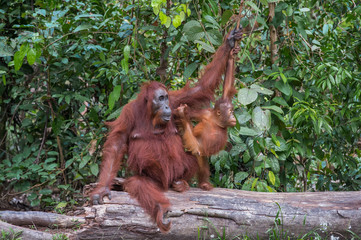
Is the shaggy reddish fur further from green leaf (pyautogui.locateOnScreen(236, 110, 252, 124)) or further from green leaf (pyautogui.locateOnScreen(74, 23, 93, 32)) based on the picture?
green leaf (pyautogui.locateOnScreen(74, 23, 93, 32))

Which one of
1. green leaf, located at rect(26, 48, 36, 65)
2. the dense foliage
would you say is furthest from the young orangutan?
green leaf, located at rect(26, 48, 36, 65)

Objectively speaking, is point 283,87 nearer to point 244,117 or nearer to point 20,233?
point 244,117

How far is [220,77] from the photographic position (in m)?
3.86

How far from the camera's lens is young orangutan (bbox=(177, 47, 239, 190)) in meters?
3.80

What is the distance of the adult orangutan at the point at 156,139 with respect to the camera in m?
3.71

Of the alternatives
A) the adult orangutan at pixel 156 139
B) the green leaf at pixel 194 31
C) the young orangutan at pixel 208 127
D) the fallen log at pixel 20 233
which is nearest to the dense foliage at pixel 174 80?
the green leaf at pixel 194 31

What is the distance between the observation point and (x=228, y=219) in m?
3.36

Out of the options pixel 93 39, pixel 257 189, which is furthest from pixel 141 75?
pixel 257 189

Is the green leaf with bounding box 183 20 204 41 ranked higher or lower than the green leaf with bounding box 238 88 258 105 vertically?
higher

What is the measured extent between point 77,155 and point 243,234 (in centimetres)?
215

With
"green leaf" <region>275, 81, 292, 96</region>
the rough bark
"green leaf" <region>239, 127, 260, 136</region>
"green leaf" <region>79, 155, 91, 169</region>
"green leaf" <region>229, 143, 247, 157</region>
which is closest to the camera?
the rough bark

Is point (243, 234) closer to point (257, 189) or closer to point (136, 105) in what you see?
point (257, 189)

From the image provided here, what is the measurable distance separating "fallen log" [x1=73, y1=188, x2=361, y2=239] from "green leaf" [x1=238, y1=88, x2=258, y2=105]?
841mm

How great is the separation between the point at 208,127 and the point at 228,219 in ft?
3.24
